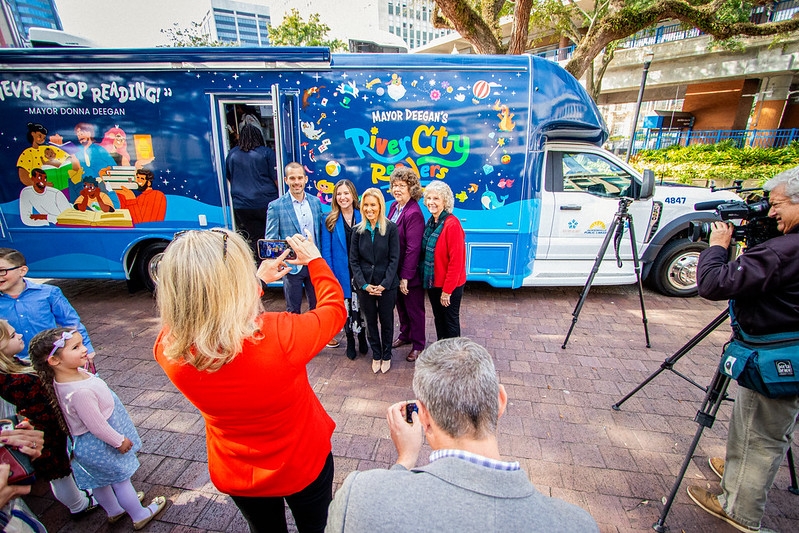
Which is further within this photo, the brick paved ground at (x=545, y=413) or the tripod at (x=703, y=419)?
the brick paved ground at (x=545, y=413)

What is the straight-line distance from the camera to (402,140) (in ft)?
15.5

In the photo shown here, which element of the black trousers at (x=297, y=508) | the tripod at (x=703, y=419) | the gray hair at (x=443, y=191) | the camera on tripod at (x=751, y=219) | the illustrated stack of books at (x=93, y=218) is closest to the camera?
the black trousers at (x=297, y=508)

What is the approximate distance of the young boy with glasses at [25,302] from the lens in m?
2.40

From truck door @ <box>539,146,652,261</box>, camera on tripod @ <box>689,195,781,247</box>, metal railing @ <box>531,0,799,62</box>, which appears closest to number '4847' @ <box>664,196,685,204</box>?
truck door @ <box>539,146,652,261</box>

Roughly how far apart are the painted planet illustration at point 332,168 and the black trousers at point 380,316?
189cm

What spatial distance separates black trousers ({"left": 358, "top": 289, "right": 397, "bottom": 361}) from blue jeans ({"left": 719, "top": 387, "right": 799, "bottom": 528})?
259 centimetres

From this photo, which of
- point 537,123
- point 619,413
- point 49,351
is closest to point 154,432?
point 49,351

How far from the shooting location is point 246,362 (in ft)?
4.06

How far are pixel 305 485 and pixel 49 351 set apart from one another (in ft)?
4.93

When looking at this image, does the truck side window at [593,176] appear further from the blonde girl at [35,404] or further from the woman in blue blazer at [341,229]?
the blonde girl at [35,404]

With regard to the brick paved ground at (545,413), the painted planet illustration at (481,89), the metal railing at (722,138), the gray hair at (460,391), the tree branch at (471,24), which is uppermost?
the tree branch at (471,24)

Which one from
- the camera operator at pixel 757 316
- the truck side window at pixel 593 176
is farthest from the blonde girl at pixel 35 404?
the truck side window at pixel 593 176

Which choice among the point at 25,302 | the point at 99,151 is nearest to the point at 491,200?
the point at 25,302

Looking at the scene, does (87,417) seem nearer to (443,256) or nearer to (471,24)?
(443,256)
